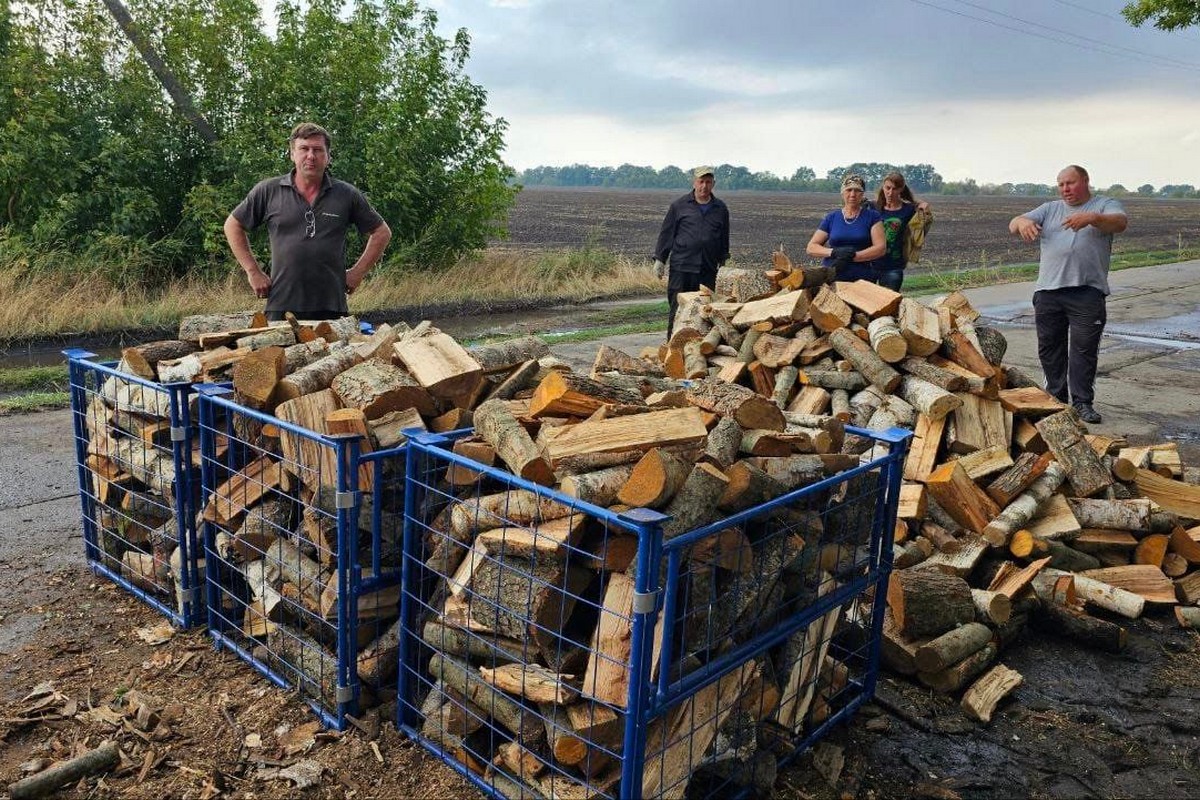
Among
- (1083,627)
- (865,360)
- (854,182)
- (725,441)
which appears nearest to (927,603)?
(1083,627)

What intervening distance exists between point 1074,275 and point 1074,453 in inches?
103

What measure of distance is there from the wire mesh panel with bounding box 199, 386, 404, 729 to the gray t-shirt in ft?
19.7

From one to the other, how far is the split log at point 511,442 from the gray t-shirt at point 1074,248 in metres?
5.70

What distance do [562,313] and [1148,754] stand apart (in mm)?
11996

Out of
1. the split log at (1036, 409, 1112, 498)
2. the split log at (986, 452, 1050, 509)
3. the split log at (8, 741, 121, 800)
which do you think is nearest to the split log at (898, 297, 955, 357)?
the split log at (1036, 409, 1112, 498)

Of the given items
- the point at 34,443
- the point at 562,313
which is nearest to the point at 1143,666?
the point at 34,443

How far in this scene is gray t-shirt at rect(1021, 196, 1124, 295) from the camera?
7.00m

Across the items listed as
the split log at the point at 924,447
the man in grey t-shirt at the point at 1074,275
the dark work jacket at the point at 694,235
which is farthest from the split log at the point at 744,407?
the dark work jacket at the point at 694,235

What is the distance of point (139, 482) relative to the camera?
4098 mm

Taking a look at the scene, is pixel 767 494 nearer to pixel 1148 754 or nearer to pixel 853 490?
pixel 853 490

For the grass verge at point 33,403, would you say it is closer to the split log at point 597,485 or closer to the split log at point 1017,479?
the split log at point 597,485

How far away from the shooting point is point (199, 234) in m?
13.2

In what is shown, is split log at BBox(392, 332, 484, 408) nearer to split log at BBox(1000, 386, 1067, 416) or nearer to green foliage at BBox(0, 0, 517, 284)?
split log at BBox(1000, 386, 1067, 416)

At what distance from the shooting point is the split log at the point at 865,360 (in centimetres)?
545
